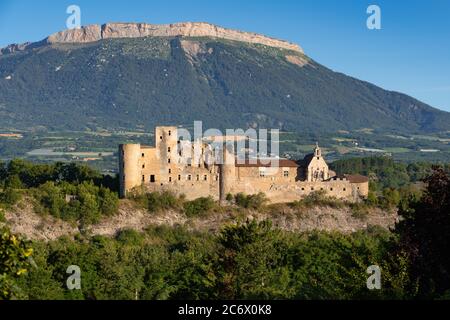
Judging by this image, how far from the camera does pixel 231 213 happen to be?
57219 millimetres

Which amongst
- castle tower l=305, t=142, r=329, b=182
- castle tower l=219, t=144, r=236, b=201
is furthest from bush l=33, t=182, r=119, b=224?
castle tower l=305, t=142, r=329, b=182

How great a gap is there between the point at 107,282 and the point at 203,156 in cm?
2133

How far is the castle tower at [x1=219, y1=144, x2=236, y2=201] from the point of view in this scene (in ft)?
186

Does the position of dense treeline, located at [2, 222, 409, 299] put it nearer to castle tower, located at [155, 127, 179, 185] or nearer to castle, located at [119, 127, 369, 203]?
castle, located at [119, 127, 369, 203]

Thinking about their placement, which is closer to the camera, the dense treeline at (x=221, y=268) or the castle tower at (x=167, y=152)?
the dense treeline at (x=221, y=268)

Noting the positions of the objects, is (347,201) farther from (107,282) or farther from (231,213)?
(107,282)

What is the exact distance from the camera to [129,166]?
54688 mm

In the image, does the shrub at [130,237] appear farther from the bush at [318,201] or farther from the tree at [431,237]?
the tree at [431,237]

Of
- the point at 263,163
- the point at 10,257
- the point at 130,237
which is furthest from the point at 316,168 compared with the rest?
the point at 10,257

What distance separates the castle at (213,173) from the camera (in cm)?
5516

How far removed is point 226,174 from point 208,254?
59.4ft

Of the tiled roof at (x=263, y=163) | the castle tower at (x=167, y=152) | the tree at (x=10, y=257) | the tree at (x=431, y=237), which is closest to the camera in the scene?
the tree at (x=10, y=257)

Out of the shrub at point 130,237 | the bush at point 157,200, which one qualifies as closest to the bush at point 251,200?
the bush at point 157,200
